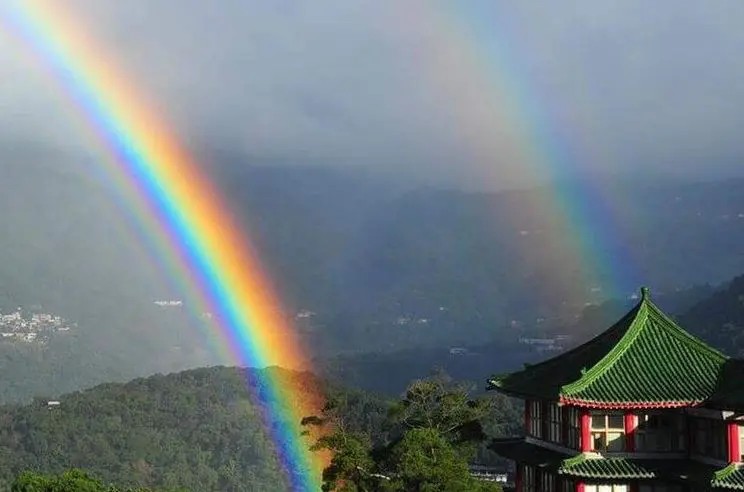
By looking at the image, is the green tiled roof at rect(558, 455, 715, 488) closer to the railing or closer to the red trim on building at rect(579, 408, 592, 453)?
the red trim on building at rect(579, 408, 592, 453)

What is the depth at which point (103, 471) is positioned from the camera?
→ 13800 cm

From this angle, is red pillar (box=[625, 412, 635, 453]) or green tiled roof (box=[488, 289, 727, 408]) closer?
green tiled roof (box=[488, 289, 727, 408])

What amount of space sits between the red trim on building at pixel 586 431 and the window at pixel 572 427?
1.05 ft

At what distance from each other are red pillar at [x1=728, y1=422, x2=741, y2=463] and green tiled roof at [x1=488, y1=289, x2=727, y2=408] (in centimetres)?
131

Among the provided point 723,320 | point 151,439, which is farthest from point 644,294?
point 723,320

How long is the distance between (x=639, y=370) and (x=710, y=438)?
2486 mm

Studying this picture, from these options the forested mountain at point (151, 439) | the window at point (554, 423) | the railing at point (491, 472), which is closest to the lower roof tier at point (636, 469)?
the window at point (554, 423)

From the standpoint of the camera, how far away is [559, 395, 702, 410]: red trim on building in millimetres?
24516

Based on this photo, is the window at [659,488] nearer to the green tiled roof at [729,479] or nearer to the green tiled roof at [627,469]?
the green tiled roof at [627,469]

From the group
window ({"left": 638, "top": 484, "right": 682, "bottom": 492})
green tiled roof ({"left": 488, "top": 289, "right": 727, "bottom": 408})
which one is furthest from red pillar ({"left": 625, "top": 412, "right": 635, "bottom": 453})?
window ({"left": 638, "top": 484, "right": 682, "bottom": 492})

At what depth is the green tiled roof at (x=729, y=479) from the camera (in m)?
22.6

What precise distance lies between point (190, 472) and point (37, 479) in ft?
341

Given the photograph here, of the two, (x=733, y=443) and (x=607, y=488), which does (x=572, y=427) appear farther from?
(x=733, y=443)

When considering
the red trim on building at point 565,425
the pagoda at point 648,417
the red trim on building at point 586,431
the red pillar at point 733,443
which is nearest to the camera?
the red pillar at point 733,443
